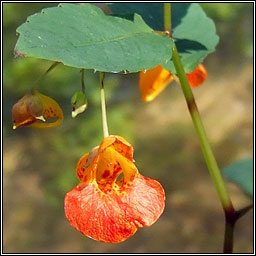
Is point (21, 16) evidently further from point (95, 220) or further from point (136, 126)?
point (95, 220)

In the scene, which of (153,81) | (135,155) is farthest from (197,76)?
(135,155)

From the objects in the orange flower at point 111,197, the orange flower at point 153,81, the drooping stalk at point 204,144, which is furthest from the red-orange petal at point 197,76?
the orange flower at point 111,197

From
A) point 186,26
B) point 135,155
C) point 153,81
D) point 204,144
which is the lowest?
point 135,155

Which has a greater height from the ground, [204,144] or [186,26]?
[186,26]

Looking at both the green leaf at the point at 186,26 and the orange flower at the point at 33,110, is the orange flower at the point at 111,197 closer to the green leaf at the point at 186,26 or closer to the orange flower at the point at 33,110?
the orange flower at the point at 33,110

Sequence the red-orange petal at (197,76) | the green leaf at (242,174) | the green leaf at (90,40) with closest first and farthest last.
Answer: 1. the green leaf at (90,40)
2. the red-orange petal at (197,76)
3. the green leaf at (242,174)

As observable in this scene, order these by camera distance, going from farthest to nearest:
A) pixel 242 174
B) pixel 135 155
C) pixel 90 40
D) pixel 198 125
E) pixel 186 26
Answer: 1. pixel 135 155
2. pixel 242 174
3. pixel 186 26
4. pixel 198 125
5. pixel 90 40

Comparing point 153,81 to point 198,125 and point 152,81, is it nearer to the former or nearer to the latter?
point 152,81
